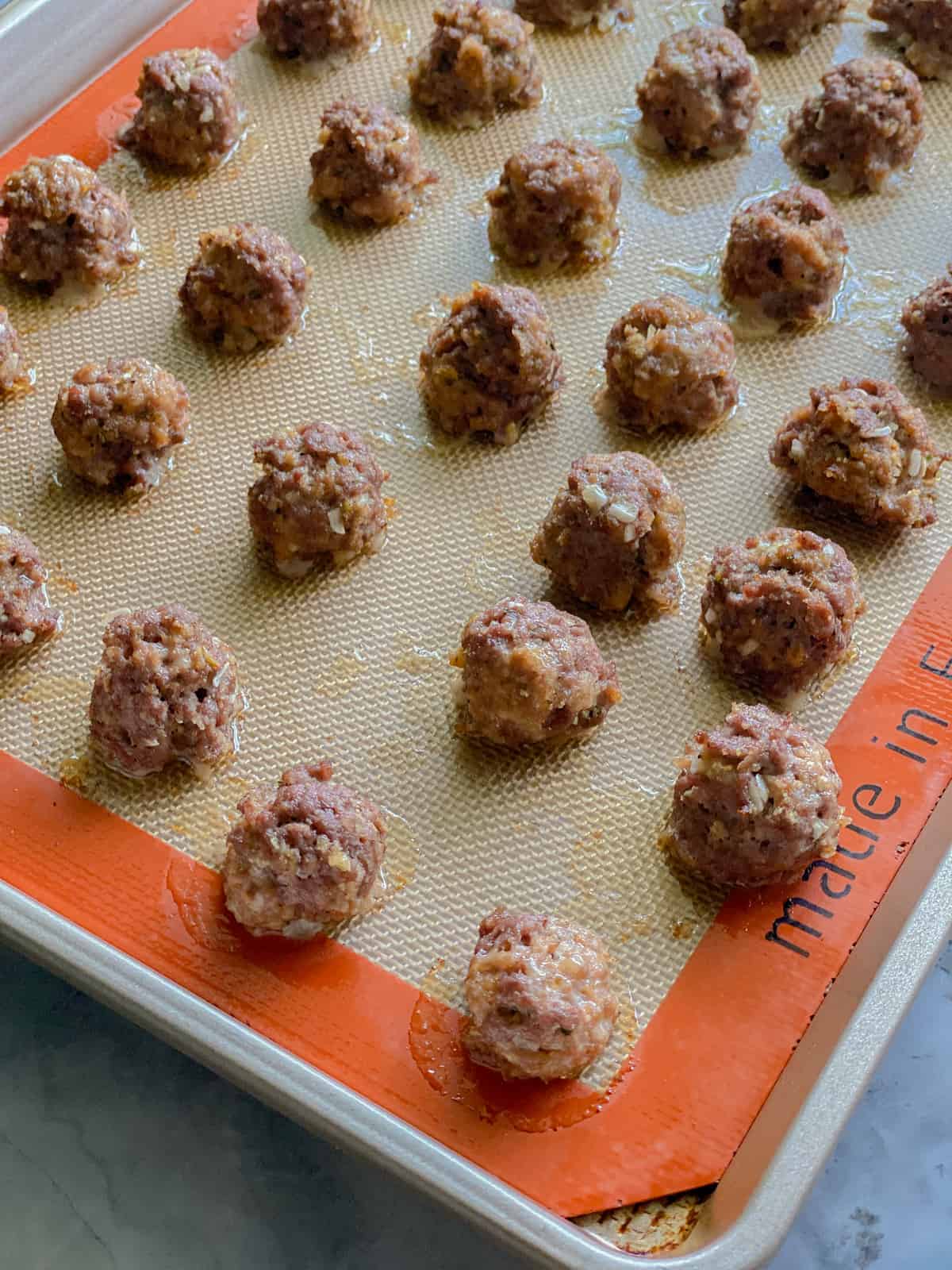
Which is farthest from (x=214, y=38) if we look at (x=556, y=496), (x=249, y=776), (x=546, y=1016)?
(x=546, y=1016)

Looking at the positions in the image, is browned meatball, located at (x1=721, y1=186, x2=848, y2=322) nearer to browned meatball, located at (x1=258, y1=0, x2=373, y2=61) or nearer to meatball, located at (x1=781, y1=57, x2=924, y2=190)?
meatball, located at (x1=781, y1=57, x2=924, y2=190)

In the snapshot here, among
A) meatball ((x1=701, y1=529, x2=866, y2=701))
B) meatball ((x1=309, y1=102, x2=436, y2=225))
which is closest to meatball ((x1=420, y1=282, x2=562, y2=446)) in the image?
meatball ((x1=309, y1=102, x2=436, y2=225))

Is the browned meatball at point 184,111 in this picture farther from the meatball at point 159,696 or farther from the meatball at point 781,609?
the meatball at point 781,609

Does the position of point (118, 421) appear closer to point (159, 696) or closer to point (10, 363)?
point (10, 363)

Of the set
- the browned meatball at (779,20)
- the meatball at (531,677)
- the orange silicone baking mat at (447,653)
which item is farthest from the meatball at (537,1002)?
the browned meatball at (779,20)

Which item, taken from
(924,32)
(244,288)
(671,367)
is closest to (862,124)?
(924,32)
